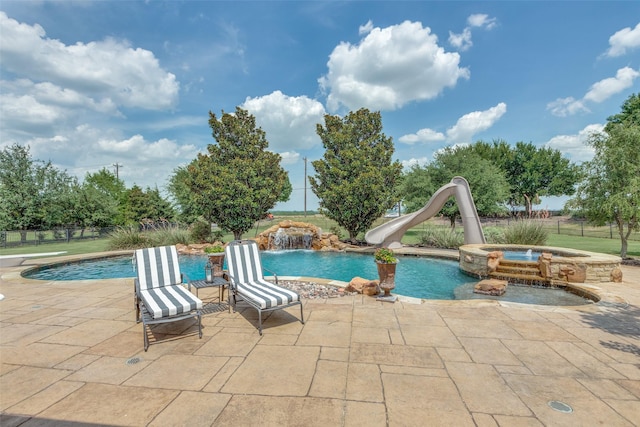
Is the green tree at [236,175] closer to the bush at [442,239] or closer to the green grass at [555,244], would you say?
the green grass at [555,244]

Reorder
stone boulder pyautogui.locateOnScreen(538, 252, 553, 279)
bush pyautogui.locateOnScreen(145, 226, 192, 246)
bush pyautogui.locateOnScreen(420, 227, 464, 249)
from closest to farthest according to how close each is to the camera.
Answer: stone boulder pyautogui.locateOnScreen(538, 252, 553, 279)
bush pyautogui.locateOnScreen(420, 227, 464, 249)
bush pyautogui.locateOnScreen(145, 226, 192, 246)

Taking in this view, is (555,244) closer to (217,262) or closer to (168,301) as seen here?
(217,262)

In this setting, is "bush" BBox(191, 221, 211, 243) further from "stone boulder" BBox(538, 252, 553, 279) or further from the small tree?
the small tree

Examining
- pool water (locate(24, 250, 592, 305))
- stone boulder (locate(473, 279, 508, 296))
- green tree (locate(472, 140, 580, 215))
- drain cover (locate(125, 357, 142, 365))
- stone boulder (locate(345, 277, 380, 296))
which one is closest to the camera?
drain cover (locate(125, 357, 142, 365))

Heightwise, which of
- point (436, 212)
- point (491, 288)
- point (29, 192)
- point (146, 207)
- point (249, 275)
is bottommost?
point (491, 288)

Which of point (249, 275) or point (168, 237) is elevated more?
point (168, 237)

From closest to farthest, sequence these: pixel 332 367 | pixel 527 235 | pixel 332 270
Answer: pixel 332 367
pixel 332 270
pixel 527 235

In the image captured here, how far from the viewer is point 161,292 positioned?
458cm

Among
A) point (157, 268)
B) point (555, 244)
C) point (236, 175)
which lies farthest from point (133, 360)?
point (555, 244)

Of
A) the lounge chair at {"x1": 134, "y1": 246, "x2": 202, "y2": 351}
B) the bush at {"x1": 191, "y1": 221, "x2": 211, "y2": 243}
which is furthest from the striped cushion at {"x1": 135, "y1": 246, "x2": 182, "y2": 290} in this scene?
the bush at {"x1": 191, "y1": 221, "x2": 211, "y2": 243}

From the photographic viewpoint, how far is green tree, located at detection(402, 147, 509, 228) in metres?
22.2

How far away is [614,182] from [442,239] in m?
7.03

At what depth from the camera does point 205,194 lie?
16.0 metres

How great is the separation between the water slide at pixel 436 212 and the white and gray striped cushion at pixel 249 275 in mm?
10257
